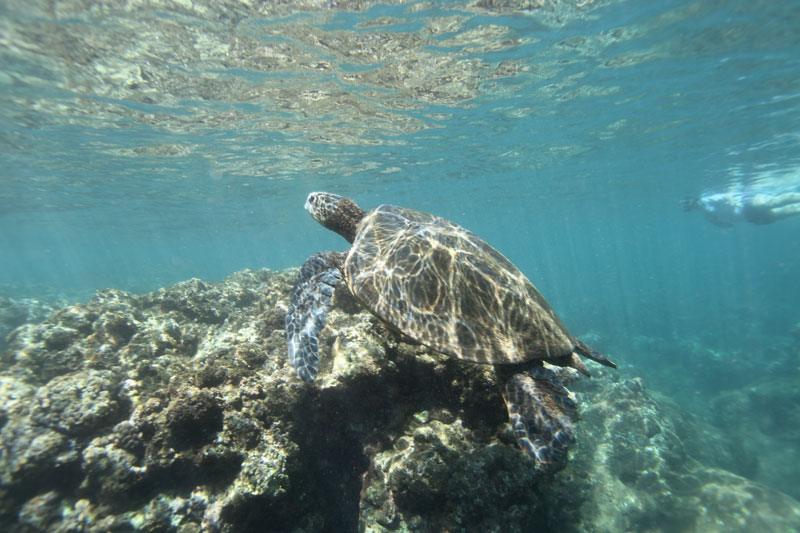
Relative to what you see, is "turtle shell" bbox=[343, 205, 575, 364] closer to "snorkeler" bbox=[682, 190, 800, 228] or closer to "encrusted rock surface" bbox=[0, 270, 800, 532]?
"encrusted rock surface" bbox=[0, 270, 800, 532]

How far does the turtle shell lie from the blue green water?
319 inches

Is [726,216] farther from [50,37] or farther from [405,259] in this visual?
[50,37]

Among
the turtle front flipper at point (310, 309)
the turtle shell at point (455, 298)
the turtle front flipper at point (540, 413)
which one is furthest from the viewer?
the turtle front flipper at point (310, 309)

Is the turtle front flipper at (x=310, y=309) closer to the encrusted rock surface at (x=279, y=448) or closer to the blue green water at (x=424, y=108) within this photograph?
the encrusted rock surface at (x=279, y=448)

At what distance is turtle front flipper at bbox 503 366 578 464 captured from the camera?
2922mm

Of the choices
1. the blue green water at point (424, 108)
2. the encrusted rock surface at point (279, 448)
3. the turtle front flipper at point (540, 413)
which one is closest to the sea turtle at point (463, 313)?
the turtle front flipper at point (540, 413)

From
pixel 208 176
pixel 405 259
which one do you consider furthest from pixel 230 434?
pixel 208 176

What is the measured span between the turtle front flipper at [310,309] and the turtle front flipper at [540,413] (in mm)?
2314

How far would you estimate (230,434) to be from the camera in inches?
147

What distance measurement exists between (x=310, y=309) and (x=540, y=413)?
3272 millimetres

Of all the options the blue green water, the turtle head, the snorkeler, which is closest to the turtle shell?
the turtle head

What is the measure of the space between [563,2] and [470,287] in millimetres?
9927

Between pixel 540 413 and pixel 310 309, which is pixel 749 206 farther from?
pixel 310 309

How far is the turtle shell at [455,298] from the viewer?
3.57 m
